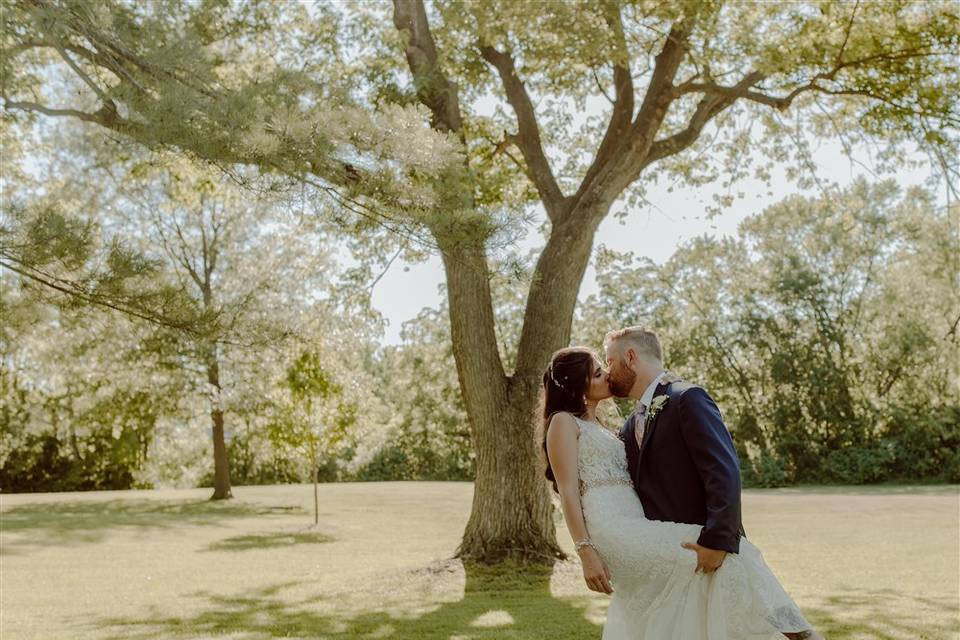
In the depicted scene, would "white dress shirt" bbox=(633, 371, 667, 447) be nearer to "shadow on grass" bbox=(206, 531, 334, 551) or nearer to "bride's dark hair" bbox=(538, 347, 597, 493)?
"bride's dark hair" bbox=(538, 347, 597, 493)

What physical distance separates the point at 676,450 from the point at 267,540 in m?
15.2

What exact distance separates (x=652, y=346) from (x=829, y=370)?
109 ft

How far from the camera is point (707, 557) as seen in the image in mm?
3602

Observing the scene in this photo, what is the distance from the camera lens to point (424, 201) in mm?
6590

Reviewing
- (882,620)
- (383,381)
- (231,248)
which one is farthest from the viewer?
(383,381)

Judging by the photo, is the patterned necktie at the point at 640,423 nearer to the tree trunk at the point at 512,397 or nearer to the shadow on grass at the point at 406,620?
the shadow on grass at the point at 406,620

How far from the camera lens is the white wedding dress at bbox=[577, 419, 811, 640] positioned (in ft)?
12.1

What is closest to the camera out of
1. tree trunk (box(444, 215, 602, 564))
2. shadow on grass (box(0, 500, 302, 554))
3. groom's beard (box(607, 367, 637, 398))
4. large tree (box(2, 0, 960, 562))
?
groom's beard (box(607, 367, 637, 398))

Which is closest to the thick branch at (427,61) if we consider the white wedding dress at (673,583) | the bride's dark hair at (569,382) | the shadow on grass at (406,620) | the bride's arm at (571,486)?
the shadow on grass at (406,620)

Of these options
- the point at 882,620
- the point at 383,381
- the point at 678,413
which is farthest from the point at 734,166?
the point at 383,381

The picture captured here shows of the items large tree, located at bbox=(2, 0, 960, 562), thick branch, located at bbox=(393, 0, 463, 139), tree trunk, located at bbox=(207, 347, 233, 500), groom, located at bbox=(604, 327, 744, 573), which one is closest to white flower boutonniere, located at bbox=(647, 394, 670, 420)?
groom, located at bbox=(604, 327, 744, 573)

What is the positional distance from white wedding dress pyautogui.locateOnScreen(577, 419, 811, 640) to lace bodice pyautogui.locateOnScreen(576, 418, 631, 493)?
0.02 m

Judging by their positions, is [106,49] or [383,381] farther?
[383,381]

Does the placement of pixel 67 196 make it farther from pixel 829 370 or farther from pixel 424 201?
pixel 829 370
